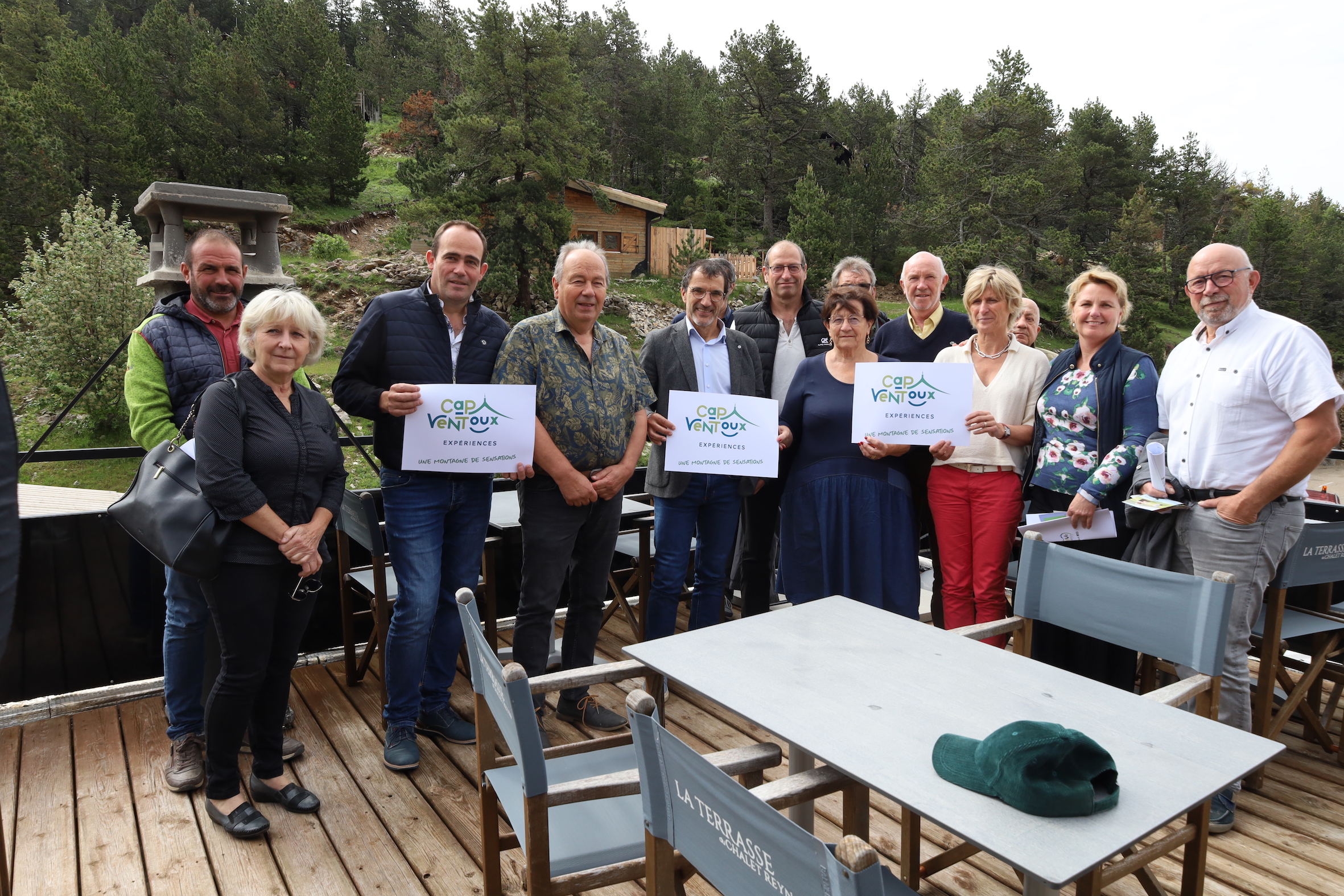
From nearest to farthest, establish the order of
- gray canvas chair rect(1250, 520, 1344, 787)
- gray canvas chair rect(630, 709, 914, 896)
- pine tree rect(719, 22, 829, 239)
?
gray canvas chair rect(630, 709, 914, 896) < gray canvas chair rect(1250, 520, 1344, 787) < pine tree rect(719, 22, 829, 239)

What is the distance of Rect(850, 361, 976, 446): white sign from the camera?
3047 mm

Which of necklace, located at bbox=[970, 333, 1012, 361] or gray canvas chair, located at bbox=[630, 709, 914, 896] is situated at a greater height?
necklace, located at bbox=[970, 333, 1012, 361]

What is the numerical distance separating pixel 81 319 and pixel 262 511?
1598 centimetres

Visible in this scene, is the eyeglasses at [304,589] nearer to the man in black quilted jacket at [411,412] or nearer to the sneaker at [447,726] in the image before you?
the man in black quilted jacket at [411,412]

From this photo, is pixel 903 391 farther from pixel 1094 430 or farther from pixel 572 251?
pixel 572 251

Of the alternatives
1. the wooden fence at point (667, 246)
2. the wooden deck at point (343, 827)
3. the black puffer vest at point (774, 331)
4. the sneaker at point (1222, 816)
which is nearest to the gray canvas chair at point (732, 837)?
the wooden deck at point (343, 827)

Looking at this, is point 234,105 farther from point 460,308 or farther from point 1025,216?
point 460,308

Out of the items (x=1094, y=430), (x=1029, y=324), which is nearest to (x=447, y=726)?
(x=1094, y=430)

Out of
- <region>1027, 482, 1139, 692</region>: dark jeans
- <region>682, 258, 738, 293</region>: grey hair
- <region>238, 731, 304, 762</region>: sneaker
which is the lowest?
<region>238, 731, 304, 762</region>: sneaker

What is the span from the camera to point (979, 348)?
3338 millimetres

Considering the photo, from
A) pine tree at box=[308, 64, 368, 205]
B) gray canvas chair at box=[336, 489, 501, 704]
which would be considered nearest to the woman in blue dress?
gray canvas chair at box=[336, 489, 501, 704]

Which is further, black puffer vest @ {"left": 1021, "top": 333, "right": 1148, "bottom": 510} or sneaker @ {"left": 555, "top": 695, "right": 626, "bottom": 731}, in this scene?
sneaker @ {"left": 555, "top": 695, "right": 626, "bottom": 731}

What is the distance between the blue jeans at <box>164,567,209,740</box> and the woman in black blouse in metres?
0.38

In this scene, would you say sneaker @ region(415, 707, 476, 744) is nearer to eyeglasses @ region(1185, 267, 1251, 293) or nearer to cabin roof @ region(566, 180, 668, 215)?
eyeglasses @ region(1185, 267, 1251, 293)
